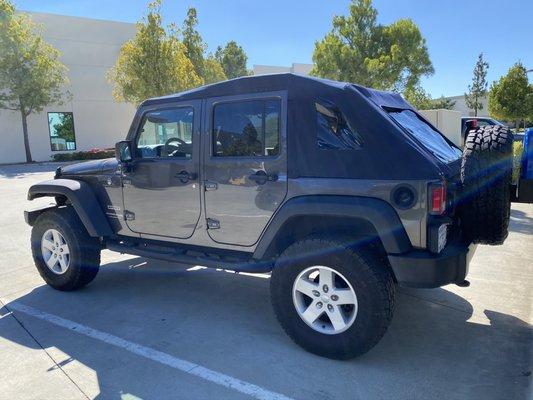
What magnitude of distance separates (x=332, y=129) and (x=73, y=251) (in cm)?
292

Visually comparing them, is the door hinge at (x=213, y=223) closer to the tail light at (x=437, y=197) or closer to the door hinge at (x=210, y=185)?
the door hinge at (x=210, y=185)

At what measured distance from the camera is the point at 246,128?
3.76 m

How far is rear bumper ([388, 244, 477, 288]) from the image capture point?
9.73 ft

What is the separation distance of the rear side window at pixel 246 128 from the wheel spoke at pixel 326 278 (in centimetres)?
96

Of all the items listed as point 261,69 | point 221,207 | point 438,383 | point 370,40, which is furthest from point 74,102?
point 438,383

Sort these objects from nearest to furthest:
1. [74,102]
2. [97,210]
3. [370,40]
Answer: [97,210] → [370,40] → [74,102]

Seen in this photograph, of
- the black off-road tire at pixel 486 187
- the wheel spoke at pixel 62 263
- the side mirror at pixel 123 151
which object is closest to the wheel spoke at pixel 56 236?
the wheel spoke at pixel 62 263

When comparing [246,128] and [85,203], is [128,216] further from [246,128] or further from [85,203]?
[246,128]

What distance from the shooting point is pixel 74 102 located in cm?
2673

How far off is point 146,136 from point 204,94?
33.6 inches

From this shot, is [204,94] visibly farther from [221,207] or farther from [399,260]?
[399,260]

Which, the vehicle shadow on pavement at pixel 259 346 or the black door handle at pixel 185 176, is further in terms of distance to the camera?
the black door handle at pixel 185 176

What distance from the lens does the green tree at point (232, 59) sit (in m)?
43.6

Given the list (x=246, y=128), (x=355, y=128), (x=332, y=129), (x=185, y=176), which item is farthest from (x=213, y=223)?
(x=355, y=128)
